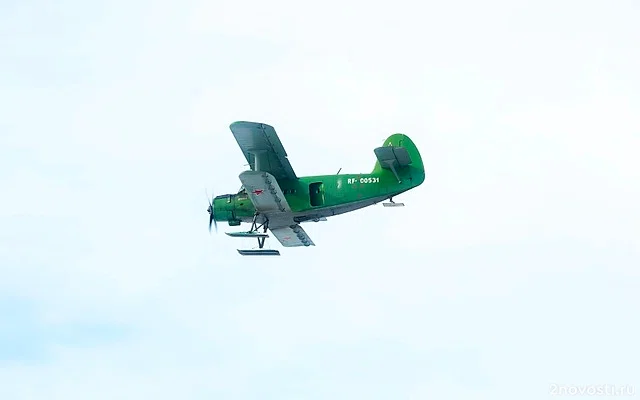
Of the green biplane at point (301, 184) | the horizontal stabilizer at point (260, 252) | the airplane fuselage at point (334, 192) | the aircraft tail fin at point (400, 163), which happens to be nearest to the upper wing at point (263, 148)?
the green biplane at point (301, 184)

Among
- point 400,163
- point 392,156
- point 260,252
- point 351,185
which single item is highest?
point 392,156

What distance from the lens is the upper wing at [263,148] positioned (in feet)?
150

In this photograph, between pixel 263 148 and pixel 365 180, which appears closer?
pixel 263 148

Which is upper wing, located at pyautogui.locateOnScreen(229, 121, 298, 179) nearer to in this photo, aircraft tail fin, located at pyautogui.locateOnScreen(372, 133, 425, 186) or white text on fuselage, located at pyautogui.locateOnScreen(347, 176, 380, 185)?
white text on fuselage, located at pyautogui.locateOnScreen(347, 176, 380, 185)

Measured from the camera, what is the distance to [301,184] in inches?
1877

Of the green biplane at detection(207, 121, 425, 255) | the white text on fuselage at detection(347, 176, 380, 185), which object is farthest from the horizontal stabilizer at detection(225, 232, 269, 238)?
the white text on fuselage at detection(347, 176, 380, 185)

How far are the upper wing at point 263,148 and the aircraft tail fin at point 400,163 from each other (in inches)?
125

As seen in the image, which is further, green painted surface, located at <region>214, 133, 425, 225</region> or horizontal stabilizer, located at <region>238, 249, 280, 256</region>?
horizontal stabilizer, located at <region>238, 249, 280, 256</region>

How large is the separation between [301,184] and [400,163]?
12.0 feet

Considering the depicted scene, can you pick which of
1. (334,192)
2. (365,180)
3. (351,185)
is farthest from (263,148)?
(365,180)

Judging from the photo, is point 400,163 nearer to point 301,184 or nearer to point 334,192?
point 334,192

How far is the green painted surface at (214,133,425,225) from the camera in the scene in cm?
4655

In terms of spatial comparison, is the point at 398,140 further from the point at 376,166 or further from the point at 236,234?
the point at 236,234

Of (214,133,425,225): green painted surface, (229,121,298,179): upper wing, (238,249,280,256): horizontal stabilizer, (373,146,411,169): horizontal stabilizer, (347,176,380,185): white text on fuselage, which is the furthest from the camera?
(238,249,280,256): horizontal stabilizer
